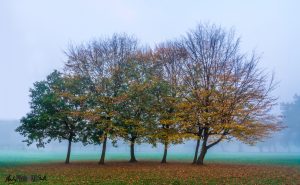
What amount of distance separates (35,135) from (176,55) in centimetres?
2445

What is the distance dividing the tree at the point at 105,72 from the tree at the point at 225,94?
33.0 ft

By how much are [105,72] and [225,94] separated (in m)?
17.8

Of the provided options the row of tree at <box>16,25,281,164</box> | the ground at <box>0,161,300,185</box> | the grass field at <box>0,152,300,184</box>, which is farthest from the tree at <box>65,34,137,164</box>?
the ground at <box>0,161,300,185</box>

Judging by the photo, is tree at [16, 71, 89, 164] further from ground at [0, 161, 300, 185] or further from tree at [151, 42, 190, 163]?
ground at [0, 161, 300, 185]

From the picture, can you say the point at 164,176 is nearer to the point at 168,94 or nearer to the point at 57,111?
the point at 168,94

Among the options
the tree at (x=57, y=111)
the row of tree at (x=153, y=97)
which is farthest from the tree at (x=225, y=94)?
the tree at (x=57, y=111)

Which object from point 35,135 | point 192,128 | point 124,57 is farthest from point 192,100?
point 35,135

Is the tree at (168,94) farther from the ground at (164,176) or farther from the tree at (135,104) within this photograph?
the ground at (164,176)

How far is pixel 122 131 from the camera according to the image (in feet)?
143

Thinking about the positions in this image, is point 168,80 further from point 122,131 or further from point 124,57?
point 122,131

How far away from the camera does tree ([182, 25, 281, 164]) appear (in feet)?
138

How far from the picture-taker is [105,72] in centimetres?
4600

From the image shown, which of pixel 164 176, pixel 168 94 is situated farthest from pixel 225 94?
pixel 164 176

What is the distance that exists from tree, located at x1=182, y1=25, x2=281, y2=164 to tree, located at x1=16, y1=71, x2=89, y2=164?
16.3m
